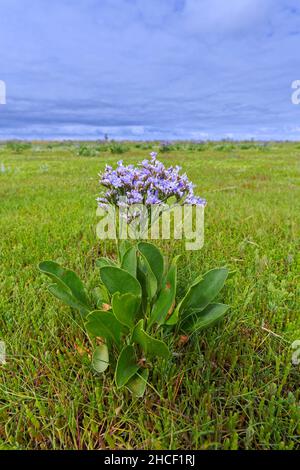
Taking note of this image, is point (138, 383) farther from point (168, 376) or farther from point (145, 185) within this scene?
point (145, 185)

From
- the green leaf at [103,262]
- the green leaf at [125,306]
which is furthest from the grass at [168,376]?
the green leaf at [103,262]

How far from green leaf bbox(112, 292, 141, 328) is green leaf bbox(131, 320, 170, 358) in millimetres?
92

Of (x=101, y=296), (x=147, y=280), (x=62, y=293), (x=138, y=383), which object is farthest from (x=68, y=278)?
(x=138, y=383)

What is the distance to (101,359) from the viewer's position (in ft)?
6.53

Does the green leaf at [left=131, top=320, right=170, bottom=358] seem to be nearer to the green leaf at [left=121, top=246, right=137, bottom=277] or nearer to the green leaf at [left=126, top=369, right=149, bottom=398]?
the green leaf at [left=126, top=369, right=149, bottom=398]

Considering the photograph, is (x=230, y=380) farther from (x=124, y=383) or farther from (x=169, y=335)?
(x=124, y=383)

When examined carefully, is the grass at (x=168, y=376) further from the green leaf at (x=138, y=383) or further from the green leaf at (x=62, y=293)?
the green leaf at (x=62, y=293)

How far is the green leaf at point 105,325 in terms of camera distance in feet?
6.12

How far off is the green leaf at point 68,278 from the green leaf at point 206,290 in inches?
25.7

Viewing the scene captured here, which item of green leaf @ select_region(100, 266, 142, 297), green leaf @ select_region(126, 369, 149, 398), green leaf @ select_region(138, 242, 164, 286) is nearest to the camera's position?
green leaf @ select_region(126, 369, 149, 398)

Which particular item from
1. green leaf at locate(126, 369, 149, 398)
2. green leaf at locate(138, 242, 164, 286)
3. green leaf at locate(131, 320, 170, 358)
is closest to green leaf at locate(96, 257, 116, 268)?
green leaf at locate(138, 242, 164, 286)

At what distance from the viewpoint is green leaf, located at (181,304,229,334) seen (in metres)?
2.13
